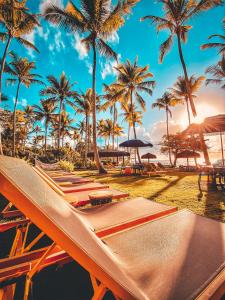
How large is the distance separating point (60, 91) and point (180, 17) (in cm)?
1788

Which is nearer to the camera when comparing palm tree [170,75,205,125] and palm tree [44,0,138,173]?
palm tree [44,0,138,173]

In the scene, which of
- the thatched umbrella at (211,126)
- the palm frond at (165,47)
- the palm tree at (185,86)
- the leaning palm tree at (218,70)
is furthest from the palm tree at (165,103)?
the thatched umbrella at (211,126)

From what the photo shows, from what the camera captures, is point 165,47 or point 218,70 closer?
point 165,47

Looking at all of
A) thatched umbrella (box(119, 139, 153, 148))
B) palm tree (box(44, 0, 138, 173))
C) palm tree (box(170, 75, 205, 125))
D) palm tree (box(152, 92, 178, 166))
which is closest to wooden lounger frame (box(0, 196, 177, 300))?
thatched umbrella (box(119, 139, 153, 148))

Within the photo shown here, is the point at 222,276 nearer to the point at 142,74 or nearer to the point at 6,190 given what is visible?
the point at 6,190

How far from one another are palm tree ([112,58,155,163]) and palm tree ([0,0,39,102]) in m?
9.66

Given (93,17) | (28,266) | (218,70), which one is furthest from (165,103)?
(28,266)

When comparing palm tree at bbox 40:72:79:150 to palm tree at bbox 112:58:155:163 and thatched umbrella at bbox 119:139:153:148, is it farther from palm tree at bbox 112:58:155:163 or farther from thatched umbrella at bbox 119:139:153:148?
thatched umbrella at bbox 119:139:153:148

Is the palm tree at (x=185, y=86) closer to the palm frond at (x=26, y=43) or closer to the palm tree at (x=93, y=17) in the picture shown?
the palm tree at (x=93, y=17)

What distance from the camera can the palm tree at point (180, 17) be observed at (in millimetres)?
10711

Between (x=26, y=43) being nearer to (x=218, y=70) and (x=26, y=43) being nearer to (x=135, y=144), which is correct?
(x=135, y=144)

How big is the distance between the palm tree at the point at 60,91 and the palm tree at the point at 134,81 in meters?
8.56

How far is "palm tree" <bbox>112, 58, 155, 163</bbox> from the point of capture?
18.2 metres

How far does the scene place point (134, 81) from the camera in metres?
18.5
